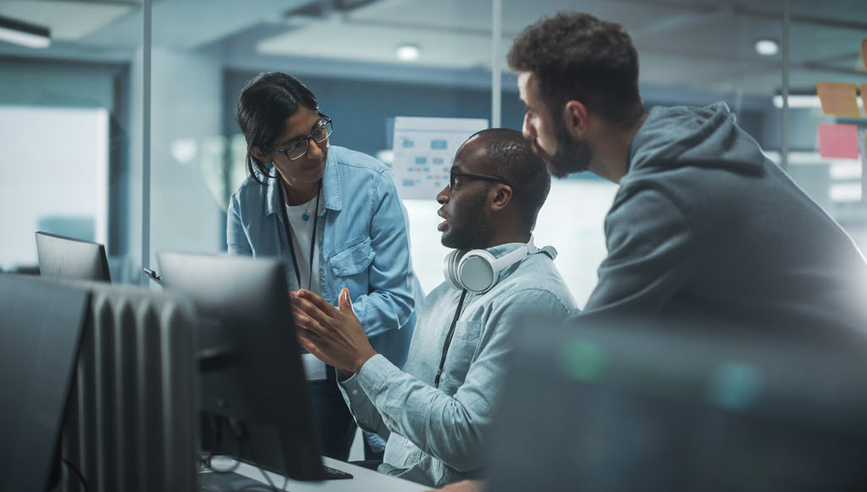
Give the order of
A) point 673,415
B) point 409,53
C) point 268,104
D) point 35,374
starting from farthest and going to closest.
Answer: point 409,53 → point 268,104 → point 35,374 → point 673,415

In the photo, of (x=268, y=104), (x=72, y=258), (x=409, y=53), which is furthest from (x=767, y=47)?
(x=72, y=258)

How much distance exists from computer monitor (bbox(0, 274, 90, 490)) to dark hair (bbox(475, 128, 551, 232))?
96 cm

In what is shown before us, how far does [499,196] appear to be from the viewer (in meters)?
1.66

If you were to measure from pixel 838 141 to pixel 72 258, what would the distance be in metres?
3.34

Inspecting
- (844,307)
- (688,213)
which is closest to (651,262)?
(688,213)

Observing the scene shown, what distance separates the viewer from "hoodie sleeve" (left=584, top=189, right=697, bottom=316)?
3.51 ft

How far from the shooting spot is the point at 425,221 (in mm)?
3205

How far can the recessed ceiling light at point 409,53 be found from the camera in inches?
130

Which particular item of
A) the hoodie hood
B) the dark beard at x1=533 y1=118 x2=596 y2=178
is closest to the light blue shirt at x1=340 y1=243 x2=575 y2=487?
the dark beard at x1=533 y1=118 x2=596 y2=178

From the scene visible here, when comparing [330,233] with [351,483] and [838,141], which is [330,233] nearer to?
[351,483]

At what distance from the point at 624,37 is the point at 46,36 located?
122 inches

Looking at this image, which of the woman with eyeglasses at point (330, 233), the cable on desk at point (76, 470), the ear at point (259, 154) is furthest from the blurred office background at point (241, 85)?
the cable on desk at point (76, 470)

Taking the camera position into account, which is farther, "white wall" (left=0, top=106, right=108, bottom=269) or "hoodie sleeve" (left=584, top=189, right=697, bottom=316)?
"white wall" (left=0, top=106, right=108, bottom=269)

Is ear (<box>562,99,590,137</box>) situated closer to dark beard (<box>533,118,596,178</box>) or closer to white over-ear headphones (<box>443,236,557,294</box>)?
dark beard (<box>533,118,596,178</box>)
